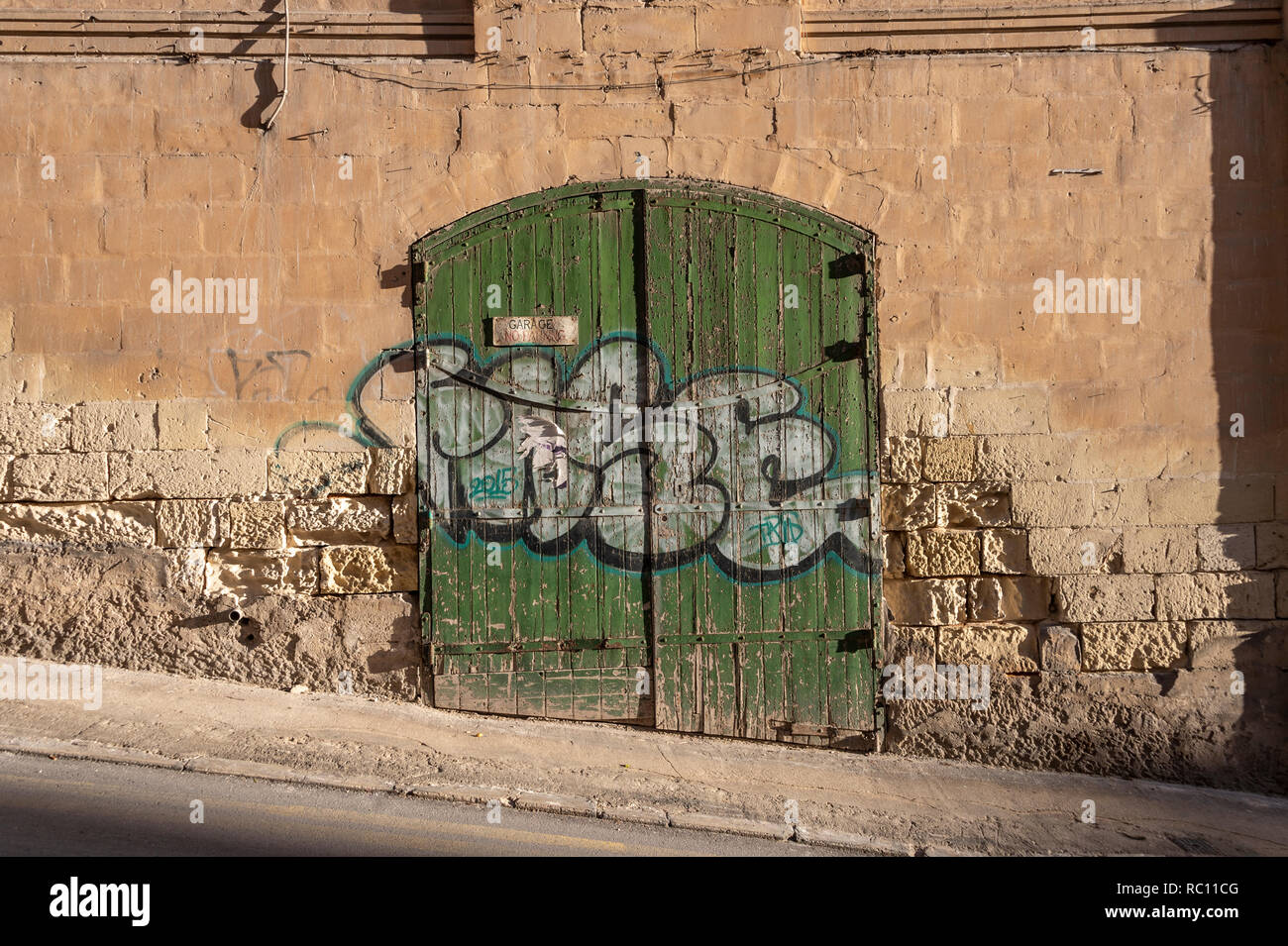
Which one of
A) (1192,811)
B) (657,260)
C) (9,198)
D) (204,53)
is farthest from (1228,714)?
(9,198)

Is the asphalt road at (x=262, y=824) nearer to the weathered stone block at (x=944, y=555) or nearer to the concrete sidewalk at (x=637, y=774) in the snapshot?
the concrete sidewalk at (x=637, y=774)

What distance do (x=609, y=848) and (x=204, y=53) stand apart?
4.49 metres

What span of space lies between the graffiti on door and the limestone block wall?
0.75 feet

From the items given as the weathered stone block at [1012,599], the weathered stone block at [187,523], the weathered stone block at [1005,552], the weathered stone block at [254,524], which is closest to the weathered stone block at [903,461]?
the weathered stone block at [1005,552]

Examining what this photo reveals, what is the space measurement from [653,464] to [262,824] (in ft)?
8.21

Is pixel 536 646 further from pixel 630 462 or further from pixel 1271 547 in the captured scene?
pixel 1271 547

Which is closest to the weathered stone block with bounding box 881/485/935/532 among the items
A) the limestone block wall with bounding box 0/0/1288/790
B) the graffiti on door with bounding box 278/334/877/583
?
the limestone block wall with bounding box 0/0/1288/790

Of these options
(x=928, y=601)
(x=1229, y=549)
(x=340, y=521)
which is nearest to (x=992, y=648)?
(x=928, y=601)

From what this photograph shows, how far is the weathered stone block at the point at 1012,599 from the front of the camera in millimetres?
5359

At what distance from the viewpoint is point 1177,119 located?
5305mm

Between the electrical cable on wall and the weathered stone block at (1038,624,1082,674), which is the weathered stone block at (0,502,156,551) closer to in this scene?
the electrical cable on wall

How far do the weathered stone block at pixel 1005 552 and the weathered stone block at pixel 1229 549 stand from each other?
92 centimetres

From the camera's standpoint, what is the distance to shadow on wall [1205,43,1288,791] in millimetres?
5254

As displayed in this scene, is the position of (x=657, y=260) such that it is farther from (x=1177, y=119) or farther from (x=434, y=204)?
(x=1177, y=119)
